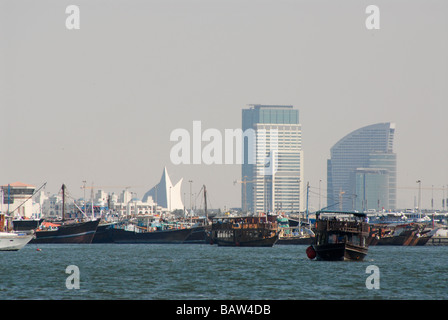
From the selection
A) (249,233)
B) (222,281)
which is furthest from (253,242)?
(222,281)

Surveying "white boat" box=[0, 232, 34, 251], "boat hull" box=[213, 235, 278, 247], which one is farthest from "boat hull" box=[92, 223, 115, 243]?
"white boat" box=[0, 232, 34, 251]

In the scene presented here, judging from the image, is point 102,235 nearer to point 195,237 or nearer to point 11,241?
point 195,237

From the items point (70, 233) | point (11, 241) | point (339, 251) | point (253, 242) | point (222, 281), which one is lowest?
point (70, 233)

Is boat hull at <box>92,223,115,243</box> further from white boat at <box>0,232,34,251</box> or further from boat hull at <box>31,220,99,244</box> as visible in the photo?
white boat at <box>0,232,34,251</box>

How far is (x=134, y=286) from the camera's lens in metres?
62.8

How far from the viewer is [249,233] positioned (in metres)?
161

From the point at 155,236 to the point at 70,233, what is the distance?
22231mm

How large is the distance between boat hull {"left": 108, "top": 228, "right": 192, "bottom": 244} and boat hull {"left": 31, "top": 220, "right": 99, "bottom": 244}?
12768 millimetres

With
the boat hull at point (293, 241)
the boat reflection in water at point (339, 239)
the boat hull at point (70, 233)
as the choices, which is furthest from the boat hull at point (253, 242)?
the boat reflection in water at point (339, 239)

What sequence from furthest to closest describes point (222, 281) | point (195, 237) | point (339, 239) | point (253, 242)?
1. point (195, 237)
2. point (253, 242)
3. point (339, 239)
4. point (222, 281)

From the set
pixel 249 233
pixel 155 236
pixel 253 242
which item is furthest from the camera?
pixel 155 236

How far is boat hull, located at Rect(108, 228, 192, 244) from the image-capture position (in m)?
197
